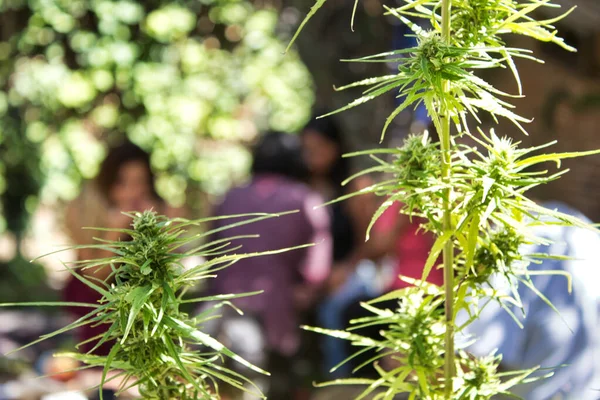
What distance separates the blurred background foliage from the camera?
4656mm

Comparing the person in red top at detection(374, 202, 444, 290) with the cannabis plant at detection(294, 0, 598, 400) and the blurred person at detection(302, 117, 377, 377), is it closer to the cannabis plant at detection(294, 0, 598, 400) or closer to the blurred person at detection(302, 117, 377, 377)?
the blurred person at detection(302, 117, 377, 377)

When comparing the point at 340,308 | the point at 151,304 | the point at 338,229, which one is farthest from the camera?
the point at 338,229

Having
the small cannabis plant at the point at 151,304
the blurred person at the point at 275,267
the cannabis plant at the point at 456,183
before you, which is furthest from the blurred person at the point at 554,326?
the blurred person at the point at 275,267

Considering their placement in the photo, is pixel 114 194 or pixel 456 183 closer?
pixel 456 183

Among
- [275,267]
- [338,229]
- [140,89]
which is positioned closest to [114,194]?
[275,267]

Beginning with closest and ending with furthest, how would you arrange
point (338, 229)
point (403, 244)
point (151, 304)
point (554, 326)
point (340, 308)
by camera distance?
point (151, 304) → point (554, 326) → point (403, 244) → point (340, 308) → point (338, 229)

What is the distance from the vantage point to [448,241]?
69cm

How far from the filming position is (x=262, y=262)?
2.82 metres

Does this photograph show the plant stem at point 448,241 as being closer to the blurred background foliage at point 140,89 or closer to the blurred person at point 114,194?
the blurred person at point 114,194

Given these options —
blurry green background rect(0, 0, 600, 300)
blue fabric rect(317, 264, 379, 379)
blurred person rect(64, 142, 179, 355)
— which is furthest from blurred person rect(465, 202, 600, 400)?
blurry green background rect(0, 0, 600, 300)

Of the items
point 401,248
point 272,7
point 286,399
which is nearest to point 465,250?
point 401,248

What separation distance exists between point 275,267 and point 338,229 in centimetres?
65

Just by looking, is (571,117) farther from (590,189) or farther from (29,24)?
(29,24)

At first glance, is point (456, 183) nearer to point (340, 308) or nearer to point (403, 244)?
point (403, 244)
